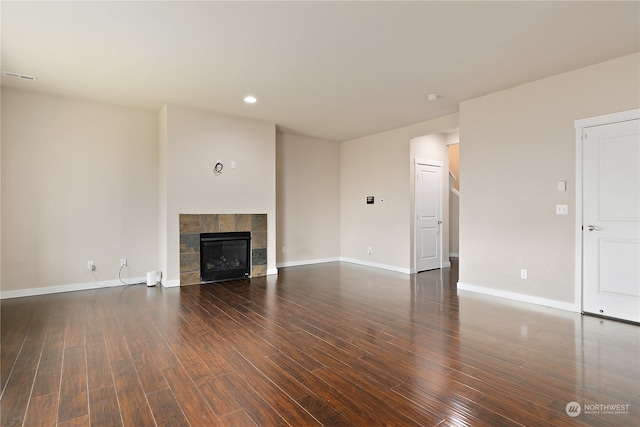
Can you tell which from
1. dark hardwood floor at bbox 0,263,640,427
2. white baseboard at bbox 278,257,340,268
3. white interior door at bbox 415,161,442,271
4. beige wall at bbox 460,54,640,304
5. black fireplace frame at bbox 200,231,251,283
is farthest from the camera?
white baseboard at bbox 278,257,340,268

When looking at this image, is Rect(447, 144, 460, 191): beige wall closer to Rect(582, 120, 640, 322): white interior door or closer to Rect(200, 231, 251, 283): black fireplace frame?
Rect(582, 120, 640, 322): white interior door

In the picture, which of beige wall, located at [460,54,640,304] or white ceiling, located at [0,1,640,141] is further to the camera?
beige wall, located at [460,54,640,304]

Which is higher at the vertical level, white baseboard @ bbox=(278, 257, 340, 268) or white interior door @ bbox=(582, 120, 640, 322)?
white interior door @ bbox=(582, 120, 640, 322)

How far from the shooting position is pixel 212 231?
5.22 meters

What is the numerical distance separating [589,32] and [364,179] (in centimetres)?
439

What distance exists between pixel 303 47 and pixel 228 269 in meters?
3.68

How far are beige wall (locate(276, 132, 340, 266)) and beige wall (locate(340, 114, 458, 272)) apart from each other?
0.78 ft

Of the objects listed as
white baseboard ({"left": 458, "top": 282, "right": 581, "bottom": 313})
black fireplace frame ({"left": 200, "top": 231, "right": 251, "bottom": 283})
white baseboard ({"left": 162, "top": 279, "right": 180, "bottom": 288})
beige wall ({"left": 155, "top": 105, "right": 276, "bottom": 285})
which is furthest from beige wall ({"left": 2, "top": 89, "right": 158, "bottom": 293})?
white baseboard ({"left": 458, "top": 282, "right": 581, "bottom": 313})

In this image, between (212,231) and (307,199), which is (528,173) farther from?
(212,231)

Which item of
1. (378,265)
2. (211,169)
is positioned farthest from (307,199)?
(211,169)

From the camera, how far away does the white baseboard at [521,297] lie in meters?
3.69

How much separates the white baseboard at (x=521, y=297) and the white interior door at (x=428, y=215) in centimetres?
155

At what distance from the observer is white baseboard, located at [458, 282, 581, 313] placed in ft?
12.1

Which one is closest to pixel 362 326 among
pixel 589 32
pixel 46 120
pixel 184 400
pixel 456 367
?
pixel 456 367
